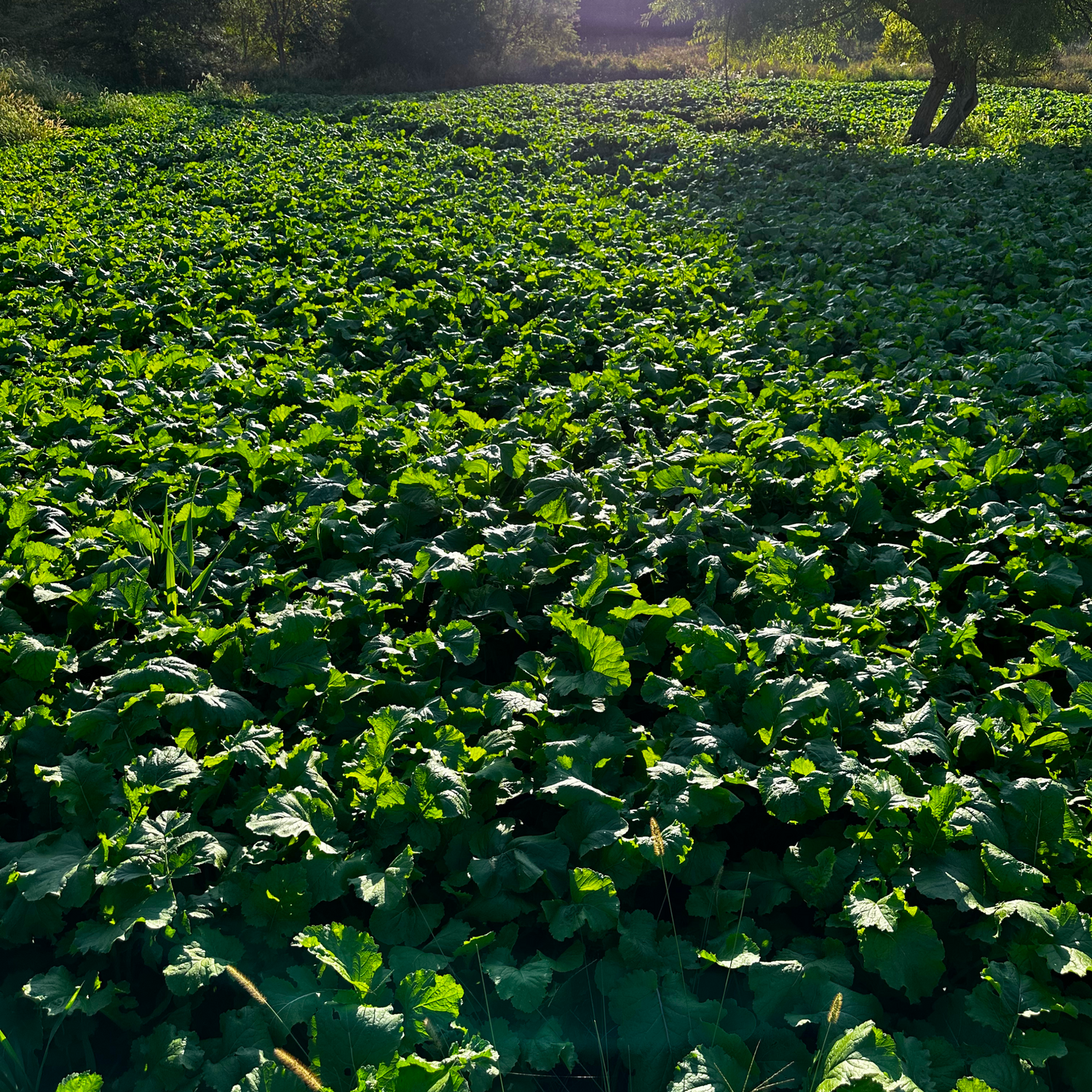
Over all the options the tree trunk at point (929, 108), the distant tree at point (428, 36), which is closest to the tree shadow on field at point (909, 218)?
the tree trunk at point (929, 108)

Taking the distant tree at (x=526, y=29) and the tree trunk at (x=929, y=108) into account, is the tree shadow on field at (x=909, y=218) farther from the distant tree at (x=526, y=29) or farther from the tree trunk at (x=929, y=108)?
the distant tree at (x=526, y=29)

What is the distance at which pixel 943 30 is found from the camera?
15.8 meters

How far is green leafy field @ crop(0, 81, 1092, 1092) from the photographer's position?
1.88 m

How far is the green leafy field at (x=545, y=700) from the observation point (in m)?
1.88

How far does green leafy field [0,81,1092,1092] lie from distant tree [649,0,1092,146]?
12097mm

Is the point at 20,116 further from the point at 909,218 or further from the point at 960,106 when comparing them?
the point at 960,106

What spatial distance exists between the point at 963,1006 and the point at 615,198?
12.1 m

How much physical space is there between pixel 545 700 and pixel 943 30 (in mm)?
18846

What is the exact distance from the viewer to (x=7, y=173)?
12633 mm

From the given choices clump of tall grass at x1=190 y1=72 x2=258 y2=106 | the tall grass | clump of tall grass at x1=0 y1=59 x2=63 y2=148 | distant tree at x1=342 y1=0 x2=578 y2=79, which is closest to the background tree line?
distant tree at x1=342 y1=0 x2=578 y2=79

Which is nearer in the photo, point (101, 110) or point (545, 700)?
point (545, 700)

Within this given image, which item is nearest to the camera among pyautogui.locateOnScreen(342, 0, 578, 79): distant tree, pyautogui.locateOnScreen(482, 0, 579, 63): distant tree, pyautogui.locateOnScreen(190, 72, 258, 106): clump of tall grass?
pyautogui.locateOnScreen(190, 72, 258, 106): clump of tall grass

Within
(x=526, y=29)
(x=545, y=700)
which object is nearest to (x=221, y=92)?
(x=526, y=29)

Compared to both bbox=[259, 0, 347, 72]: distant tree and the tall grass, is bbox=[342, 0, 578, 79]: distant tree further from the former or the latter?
the tall grass
